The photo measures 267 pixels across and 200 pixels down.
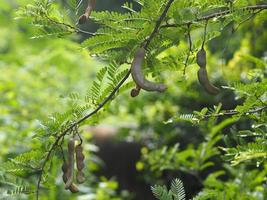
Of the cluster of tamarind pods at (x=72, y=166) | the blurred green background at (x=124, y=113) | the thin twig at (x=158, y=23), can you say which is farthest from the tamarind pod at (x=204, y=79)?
the blurred green background at (x=124, y=113)

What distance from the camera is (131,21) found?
161 cm

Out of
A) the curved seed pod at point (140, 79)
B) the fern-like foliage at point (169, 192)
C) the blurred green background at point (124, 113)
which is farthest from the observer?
the blurred green background at point (124, 113)

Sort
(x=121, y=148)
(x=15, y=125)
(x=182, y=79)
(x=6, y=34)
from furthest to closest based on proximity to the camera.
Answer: (x=6, y=34), (x=121, y=148), (x=15, y=125), (x=182, y=79)

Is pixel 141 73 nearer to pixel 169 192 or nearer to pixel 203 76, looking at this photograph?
pixel 203 76

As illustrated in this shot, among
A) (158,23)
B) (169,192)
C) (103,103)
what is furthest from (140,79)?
(169,192)

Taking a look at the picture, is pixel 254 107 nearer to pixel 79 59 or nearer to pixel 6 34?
pixel 79 59

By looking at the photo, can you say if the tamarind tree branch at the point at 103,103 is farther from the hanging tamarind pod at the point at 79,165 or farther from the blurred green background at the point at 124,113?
the blurred green background at the point at 124,113

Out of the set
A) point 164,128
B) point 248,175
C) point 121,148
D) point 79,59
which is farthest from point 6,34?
point 248,175

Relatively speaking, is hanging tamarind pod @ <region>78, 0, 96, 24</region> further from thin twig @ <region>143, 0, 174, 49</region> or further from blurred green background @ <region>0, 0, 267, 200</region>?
blurred green background @ <region>0, 0, 267, 200</region>

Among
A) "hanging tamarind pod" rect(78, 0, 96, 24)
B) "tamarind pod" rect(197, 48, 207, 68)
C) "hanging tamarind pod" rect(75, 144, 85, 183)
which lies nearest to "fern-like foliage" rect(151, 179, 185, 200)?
"hanging tamarind pod" rect(75, 144, 85, 183)

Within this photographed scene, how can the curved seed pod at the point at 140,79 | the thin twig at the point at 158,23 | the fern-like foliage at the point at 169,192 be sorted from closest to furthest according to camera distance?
the curved seed pod at the point at 140,79
the thin twig at the point at 158,23
the fern-like foliage at the point at 169,192

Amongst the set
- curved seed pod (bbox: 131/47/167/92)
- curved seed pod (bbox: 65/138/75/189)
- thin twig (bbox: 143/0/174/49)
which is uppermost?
thin twig (bbox: 143/0/174/49)

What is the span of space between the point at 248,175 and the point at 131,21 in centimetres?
142

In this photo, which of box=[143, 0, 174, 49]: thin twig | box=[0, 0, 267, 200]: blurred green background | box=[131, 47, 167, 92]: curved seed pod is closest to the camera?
box=[131, 47, 167, 92]: curved seed pod
